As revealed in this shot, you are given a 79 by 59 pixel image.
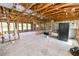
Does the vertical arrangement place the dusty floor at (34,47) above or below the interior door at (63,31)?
below

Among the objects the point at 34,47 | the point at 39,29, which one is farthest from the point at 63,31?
the point at 34,47

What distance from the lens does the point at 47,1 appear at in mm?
1807

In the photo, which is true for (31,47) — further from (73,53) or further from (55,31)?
(73,53)

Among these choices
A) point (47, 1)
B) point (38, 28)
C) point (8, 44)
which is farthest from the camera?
point (38, 28)

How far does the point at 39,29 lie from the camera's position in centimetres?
206

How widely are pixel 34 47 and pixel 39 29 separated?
1.22 ft

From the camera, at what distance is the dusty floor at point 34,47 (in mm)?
1931

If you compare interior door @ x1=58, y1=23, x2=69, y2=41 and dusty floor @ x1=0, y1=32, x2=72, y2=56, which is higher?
interior door @ x1=58, y1=23, x2=69, y2=41

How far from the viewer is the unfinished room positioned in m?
1.86

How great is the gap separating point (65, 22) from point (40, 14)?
506 mm

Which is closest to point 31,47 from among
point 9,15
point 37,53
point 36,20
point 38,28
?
point 37,53

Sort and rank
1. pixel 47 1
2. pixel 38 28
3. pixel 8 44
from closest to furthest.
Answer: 1. pixel 47 1
2. pixel 8 44
3. pixel 38 28

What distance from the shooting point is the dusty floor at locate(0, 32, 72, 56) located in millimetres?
1931

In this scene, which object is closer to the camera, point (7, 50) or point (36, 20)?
point (7, 50)
